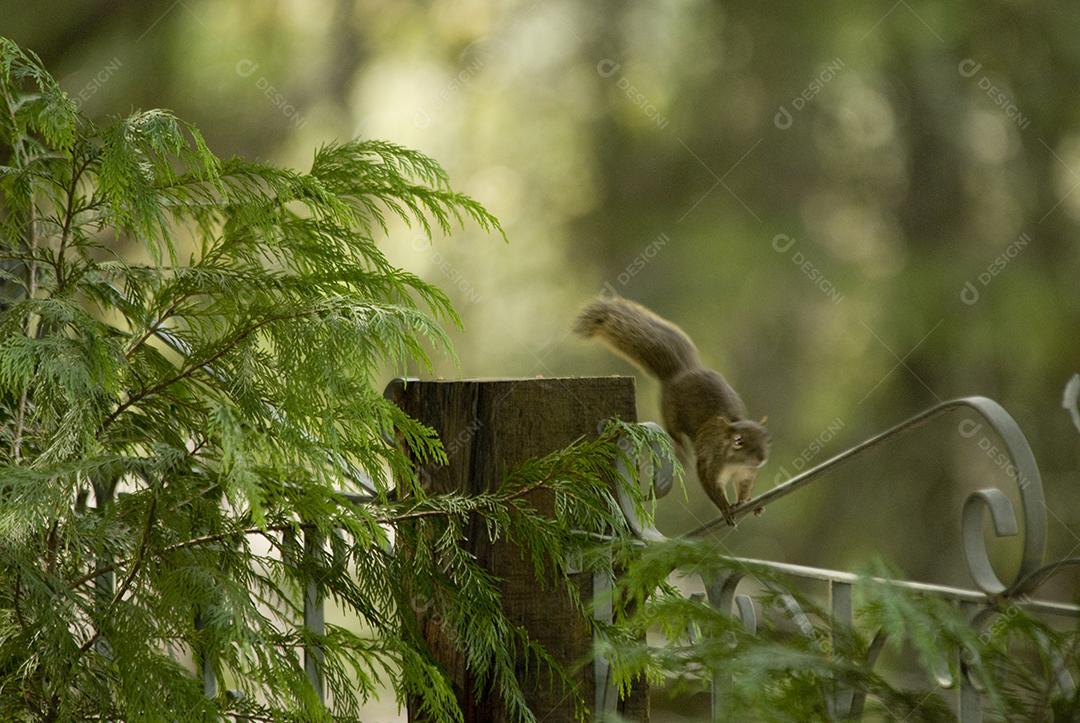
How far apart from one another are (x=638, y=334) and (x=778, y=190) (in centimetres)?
319

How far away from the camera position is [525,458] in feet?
4.06

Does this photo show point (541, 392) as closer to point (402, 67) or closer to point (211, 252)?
point (211, 252)

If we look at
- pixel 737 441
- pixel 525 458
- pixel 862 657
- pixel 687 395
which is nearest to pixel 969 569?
pixel 862 657

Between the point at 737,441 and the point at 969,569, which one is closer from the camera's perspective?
the point at 969,569

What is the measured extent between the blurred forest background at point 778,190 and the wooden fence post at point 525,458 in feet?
A: 9.82

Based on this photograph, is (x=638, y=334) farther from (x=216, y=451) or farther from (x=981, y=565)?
(x=981, y=565)

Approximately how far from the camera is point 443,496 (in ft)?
3.78

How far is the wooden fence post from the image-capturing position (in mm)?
1221

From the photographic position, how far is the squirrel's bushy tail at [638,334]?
181 centimetres

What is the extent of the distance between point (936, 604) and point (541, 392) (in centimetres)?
66

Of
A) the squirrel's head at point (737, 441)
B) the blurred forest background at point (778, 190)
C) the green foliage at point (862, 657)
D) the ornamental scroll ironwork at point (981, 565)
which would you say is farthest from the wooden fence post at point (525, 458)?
the blurred forest background at point (778, 190)

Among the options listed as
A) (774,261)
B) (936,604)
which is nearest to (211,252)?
(936,604)

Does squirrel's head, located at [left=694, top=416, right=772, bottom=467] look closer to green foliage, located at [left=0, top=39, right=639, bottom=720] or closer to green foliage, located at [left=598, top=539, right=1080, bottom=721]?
green foliage, located at [left=0, top=39, right=639, bottom=720]

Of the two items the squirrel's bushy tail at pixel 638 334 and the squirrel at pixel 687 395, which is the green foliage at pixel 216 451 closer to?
the squirrel at pixel 687 395
